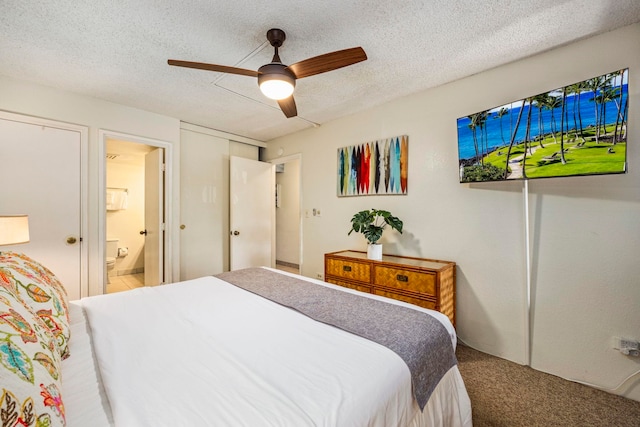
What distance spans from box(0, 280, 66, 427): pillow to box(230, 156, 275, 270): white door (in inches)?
121

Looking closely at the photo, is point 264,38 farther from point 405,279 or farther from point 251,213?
point 251,213

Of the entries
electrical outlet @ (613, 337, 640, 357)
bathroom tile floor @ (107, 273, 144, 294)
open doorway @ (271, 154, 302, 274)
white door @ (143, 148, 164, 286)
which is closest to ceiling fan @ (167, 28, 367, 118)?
white door @ (143, 148, 164, 286)

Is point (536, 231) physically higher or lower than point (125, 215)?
lower

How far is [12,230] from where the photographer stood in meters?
1.84

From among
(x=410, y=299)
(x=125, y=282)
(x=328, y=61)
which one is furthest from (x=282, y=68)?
(x=125, y=282)

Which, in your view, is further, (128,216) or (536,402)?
(128,216)

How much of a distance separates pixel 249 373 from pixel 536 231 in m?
2.26

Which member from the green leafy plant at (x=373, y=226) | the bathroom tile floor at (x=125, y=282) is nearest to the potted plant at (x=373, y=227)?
the green leafy plant at (x=373, y=226)

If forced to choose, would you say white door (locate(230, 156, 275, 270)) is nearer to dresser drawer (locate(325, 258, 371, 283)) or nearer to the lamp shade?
dresser drawer (locate(325, 258, 371, 283))

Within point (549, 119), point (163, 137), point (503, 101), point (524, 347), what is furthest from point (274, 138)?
point (524, 347)

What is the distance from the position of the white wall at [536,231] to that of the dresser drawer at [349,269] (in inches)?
19.8

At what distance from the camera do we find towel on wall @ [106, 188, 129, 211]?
4648mm

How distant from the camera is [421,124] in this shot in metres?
2.69

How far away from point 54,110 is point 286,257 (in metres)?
4.10
